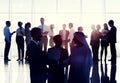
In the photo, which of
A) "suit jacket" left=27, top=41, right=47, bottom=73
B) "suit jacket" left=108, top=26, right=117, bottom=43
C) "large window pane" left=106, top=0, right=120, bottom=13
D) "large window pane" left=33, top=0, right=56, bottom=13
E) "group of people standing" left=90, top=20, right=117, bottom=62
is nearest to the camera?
"suit jacket" left=27, top=41, right=47, bottom=73

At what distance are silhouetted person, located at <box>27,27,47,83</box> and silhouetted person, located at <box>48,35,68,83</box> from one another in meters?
0.13

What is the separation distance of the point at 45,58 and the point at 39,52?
0.61ft

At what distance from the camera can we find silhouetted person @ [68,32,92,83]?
26.1ft

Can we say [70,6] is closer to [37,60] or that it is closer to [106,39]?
[106,39]

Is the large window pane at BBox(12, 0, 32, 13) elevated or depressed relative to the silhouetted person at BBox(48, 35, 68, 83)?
elevated

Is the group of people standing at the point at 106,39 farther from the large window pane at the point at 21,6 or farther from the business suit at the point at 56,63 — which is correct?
the large window pane at the point at 21,6

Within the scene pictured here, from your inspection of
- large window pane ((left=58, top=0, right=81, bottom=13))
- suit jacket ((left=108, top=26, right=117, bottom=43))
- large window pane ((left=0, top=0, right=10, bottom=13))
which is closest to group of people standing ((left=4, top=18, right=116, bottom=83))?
suit jacket ((left=108, top=26, right=117, bottom=43))

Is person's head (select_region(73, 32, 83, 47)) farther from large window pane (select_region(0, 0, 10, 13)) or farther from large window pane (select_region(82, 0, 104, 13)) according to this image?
large window pane (select_region(0, 0, 10, 13))

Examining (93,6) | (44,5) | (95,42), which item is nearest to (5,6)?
(44,5)

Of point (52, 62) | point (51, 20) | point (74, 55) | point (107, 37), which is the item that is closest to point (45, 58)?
point (52, 62)

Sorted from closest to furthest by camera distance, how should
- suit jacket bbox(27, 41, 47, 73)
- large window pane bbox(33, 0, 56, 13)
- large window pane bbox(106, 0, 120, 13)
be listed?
suit jacket bbox(27, 41, 47, 73), large window pane bbox(106, 0, 120, 13), large window pane bbox(33, 0, 56, 13)

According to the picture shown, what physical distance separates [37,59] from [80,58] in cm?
85

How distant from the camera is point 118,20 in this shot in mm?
31047

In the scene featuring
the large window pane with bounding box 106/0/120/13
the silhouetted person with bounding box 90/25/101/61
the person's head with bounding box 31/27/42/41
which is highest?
the large window pane with bounding box 106/0/120/13
